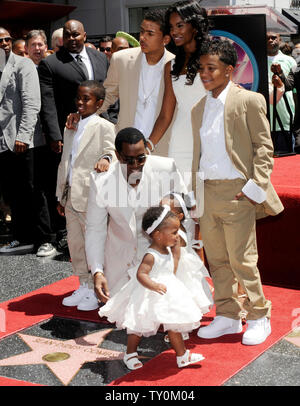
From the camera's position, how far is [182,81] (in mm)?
4605

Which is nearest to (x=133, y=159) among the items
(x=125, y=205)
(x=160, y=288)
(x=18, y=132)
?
(x=125, y=205)

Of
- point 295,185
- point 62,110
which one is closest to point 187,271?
point 295,185

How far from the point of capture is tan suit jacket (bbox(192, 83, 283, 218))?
13.1 feet

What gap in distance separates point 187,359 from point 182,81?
182cm

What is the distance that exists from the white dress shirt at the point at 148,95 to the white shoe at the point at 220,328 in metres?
1.36

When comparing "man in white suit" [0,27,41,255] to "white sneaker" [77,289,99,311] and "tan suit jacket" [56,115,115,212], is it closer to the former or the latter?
"tan suit jacket" [56,115,115,212]

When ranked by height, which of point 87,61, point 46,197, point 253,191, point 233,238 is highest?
point 87,61

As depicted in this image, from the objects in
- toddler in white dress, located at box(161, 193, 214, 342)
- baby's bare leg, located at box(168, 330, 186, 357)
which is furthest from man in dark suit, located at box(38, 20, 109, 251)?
baby's bare leg, located at box(168, 330, 186, 357)

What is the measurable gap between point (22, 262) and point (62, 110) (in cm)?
142

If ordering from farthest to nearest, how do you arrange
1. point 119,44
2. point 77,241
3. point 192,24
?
point 119,44 < point 77,241 < point 192,24

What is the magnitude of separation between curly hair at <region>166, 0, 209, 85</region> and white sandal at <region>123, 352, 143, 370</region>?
1.78 metres

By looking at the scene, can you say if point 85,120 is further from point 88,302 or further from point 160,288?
point 160,288

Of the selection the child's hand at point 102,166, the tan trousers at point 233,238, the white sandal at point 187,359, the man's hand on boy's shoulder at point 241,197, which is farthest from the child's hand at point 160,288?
the child's hand at point 102,166

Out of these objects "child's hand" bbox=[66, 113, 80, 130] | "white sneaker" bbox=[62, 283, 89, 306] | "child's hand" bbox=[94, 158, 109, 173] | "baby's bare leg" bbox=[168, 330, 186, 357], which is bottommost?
"white sneaker" bbox=[62, 283, 89, 306]
